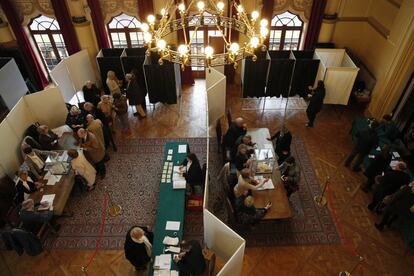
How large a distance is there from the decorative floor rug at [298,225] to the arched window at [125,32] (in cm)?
542

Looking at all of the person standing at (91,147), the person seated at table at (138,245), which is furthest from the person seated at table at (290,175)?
the person standing at (91,147)

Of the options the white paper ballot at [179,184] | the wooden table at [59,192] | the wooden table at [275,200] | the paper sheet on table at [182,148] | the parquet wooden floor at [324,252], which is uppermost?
the paper sheet on table at [182,148]

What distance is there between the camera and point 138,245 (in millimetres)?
4594

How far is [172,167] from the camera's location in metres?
6.15

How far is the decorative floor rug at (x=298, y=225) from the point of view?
18.8ft

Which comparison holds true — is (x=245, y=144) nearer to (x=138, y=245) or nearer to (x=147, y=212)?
(x=147, y=212)

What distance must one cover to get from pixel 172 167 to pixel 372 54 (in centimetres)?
630

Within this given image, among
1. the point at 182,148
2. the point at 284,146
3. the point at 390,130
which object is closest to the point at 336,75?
the point at 390,130

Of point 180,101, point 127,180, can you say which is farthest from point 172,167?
point 180,101

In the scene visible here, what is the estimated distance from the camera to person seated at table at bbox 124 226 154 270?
4.53 meters

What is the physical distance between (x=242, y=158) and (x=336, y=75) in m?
3.88

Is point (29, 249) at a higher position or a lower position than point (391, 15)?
lower

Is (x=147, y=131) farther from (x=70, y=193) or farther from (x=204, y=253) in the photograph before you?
(x=204, y=253)

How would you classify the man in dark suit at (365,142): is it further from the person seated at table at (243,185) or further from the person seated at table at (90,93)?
the person seated at table at (90,93)
